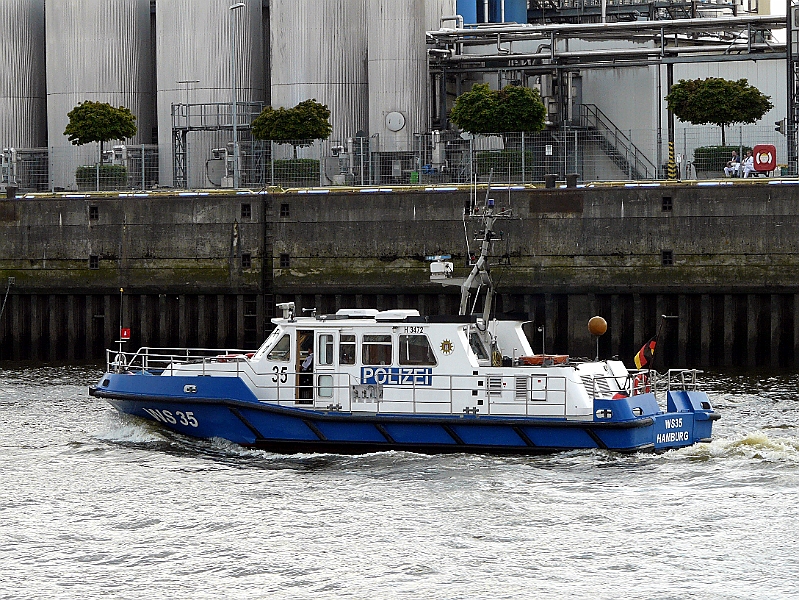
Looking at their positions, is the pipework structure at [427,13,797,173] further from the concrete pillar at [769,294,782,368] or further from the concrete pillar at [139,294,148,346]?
the concrete pillar at [139,294,148,346]

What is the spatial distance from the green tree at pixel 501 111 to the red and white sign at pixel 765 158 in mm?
6862

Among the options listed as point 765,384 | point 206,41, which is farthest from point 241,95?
point 765,384

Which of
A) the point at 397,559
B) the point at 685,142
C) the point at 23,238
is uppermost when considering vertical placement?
the point at 685,142

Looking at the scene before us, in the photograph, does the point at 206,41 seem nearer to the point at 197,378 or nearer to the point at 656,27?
the point at 656,27

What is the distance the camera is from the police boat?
22.3 m

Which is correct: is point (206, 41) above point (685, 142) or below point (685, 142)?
above

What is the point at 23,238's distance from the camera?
3906cm

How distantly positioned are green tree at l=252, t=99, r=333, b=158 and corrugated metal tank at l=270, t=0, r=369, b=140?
2.75m

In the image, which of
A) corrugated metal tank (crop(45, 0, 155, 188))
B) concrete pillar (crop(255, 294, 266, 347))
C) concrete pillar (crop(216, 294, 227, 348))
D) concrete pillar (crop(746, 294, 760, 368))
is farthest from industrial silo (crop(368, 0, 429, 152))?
concrete pillar (crop(746, 294, 760, 368))

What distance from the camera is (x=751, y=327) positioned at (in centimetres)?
3428

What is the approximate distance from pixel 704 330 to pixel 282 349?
1421 cm

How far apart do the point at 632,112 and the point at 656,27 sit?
135 inches

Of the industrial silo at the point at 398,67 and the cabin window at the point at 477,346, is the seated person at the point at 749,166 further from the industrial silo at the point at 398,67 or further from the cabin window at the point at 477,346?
the cabin window at the point at 477,346

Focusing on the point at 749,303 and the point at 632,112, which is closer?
the point at 749,303
